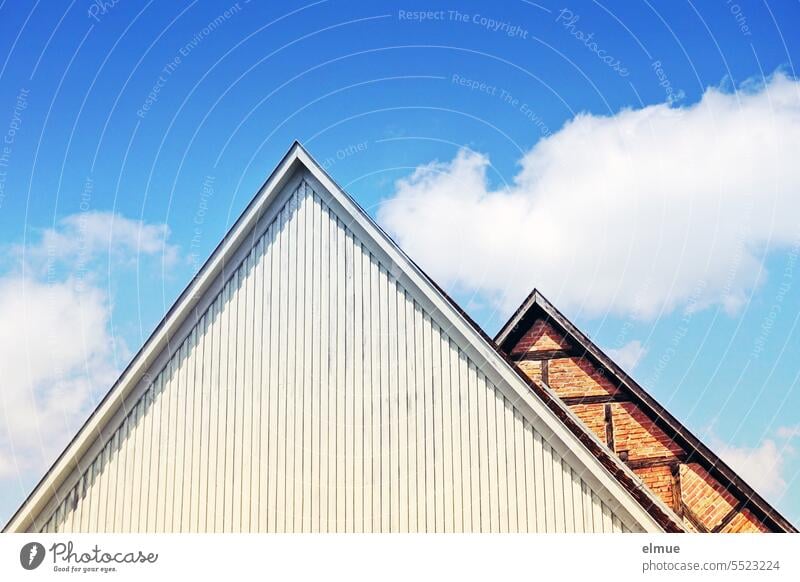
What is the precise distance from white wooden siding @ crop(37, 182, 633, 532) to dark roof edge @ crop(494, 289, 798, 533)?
3.08 meters

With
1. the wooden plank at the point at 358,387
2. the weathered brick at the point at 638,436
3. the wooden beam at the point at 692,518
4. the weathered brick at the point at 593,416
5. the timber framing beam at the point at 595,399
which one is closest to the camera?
the wooden plank at the point at 358,387

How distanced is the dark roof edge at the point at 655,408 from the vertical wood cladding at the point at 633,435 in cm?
14

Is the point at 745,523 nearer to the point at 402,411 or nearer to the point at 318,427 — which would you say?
the point at 402,411

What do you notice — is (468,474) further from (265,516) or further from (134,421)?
(134,421)

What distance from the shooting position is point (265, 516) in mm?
10852

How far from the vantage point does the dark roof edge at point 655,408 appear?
14.4 meters

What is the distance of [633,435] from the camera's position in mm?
15000

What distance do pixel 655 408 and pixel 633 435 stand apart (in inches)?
25.1

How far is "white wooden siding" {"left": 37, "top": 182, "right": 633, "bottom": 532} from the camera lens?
33.8 ft

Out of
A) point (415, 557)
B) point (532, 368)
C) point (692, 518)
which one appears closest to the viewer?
point (415, 557)

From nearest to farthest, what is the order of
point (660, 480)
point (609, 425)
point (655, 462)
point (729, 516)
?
point (729, 516) < point (660, 480) < point (655, 462) < point (609, 425)

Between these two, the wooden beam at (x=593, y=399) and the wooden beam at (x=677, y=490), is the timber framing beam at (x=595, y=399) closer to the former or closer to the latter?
the wooden beam at (x=593, y=399)

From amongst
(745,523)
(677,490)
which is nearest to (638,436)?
(677,490)

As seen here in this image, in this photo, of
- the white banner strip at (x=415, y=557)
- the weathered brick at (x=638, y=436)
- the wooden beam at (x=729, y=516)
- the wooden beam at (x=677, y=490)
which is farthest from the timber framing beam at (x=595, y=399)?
the white banner strip at (x=415, y=557)
